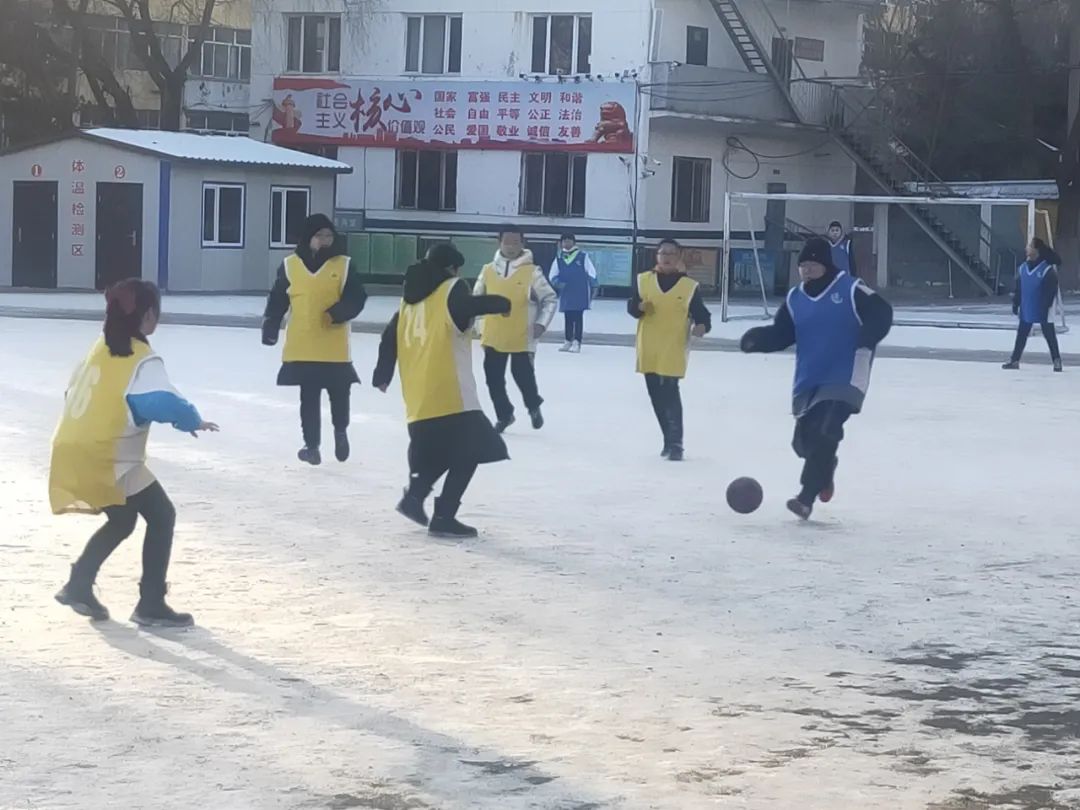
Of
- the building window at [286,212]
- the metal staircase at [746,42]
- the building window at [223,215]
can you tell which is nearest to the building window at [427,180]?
the building window at [286,212]

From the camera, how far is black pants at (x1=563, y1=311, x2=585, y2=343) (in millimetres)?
26609

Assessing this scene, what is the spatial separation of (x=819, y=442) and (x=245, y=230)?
104 feet

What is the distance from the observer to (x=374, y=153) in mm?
46344

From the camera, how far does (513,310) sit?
15305 mm

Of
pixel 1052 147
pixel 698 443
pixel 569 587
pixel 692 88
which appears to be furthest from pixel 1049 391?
pixel 1052 147

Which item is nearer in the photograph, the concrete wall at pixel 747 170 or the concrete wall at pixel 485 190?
the concrete wall at pixel 485 190

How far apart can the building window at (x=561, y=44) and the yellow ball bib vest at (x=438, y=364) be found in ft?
113

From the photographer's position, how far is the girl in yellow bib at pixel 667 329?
558 inches

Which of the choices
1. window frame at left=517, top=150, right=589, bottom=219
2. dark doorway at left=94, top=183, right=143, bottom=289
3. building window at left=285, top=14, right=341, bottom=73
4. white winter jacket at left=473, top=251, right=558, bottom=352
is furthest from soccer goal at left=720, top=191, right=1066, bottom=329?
white winter jacket at left=473, top=251, right=558, bottom=352

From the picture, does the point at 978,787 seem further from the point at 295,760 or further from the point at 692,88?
the point at 692,88

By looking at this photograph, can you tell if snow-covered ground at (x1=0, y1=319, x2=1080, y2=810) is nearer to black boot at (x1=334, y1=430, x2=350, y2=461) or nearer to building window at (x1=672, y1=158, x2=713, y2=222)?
black boot at (x1=334, y1=430, x2=350, y2=461)

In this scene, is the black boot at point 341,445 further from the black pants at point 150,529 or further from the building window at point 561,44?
the building window at point 561,44

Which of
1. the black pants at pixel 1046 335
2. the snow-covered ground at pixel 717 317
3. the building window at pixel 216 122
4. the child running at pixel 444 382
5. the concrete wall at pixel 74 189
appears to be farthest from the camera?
the building window at pixel 216 122

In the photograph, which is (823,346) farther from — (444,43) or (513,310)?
(444,43)
